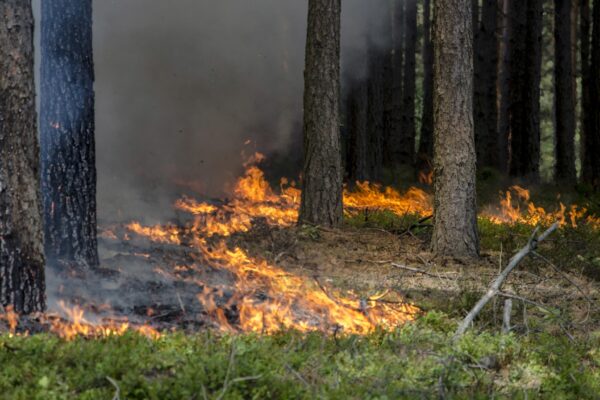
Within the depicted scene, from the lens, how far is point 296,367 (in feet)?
18.7

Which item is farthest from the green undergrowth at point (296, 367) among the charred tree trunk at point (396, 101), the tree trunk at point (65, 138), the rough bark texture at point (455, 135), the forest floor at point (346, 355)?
the charred tree trunk at point (396, 101)

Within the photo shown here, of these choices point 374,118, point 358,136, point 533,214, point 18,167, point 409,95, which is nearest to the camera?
point 18,167

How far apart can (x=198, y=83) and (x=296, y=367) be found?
53.6 feet

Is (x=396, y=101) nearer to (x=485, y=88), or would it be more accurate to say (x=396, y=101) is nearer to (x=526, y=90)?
(x=485, y=88)

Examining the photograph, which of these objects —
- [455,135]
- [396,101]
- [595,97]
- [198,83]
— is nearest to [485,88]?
[595,97]

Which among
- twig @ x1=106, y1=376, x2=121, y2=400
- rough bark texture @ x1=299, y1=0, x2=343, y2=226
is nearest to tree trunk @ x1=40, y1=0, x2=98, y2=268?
twig @ x1=106, y1=376, x2=121, y2=400

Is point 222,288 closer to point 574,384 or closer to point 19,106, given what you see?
point 19,106

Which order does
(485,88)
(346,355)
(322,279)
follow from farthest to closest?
1. (485,88)
2. (322,279)
3. (346,355)

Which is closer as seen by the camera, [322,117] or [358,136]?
[322,117]

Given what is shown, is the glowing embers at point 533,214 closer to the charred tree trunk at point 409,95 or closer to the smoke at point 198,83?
the smoke at point 198,83

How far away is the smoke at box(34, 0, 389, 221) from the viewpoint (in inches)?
752

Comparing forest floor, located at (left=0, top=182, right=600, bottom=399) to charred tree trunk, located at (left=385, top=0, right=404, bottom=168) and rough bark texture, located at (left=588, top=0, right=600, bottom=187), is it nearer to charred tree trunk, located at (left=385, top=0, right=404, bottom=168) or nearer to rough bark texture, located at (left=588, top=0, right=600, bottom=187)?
rough bark texture, located at (left=588, top=0, right=600, bottom=187)

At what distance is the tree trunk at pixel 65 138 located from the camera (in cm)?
910

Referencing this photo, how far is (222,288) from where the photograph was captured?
8.25 meters
